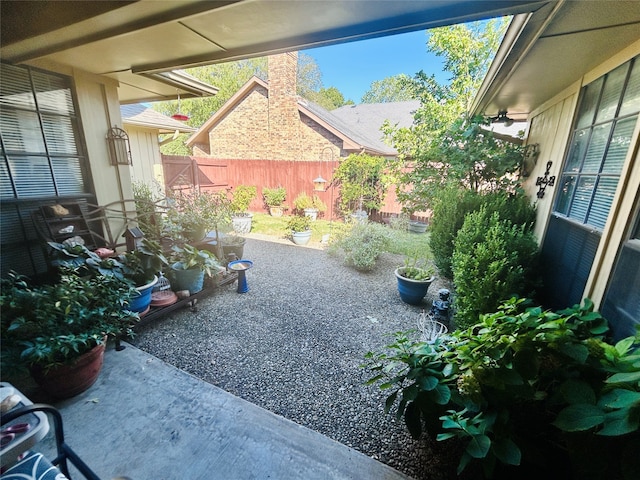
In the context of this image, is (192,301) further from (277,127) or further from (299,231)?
(277,127)

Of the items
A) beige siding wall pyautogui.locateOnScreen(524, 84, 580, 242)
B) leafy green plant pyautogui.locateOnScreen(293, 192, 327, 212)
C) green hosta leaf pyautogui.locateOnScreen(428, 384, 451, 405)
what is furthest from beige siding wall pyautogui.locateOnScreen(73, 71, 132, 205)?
leafy green plant pyautogui.locateOnScreen(293, 192, 327, 212)

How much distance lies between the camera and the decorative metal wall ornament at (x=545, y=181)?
3171 millimetres

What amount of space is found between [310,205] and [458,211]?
18.0 feet

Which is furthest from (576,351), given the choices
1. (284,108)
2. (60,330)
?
(284,108)

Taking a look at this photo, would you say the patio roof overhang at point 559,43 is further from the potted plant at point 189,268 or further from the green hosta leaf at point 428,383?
the potted plant at point 189,268

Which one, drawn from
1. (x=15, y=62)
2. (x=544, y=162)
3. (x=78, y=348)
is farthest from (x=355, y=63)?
(x=78, y=348)

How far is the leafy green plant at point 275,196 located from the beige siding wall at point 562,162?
6.93 meters

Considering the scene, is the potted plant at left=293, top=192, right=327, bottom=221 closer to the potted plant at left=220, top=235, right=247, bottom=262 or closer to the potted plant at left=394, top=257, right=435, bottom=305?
the potted plant at left=220, top=235, right=247, bottom=262

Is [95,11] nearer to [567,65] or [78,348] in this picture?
[78,348]

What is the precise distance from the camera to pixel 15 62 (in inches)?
101

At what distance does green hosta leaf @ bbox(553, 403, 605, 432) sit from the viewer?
883 mm

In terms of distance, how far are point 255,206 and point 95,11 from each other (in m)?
8.33

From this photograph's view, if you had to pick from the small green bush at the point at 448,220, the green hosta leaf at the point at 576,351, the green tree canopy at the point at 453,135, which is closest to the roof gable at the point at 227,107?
the green tree canopy at the point at 453,135

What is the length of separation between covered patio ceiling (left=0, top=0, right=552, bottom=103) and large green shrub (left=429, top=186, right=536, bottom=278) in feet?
7.95
